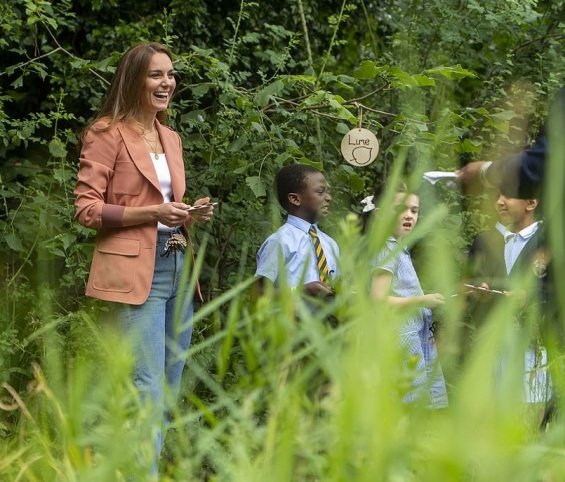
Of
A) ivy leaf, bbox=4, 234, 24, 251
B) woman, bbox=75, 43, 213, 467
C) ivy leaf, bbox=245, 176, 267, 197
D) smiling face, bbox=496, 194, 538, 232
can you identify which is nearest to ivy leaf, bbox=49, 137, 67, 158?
ivy leaf, bbox=4, 234, 24, 251

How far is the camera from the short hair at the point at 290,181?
4891 millimetres

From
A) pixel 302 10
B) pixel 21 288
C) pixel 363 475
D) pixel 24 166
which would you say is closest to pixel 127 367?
pixel 363 475

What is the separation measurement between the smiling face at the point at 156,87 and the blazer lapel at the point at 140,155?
0.44 feet

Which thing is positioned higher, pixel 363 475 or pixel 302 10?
pixel 302 10

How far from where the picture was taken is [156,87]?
4305mm

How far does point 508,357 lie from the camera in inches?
55.4

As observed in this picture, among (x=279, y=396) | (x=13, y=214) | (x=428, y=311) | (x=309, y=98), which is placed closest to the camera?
(x=279, y=396)

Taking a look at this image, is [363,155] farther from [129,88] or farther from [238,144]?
[129,88]

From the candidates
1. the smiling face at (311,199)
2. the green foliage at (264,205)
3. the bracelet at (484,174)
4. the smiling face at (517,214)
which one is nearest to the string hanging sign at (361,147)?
the green foliage at (264,205)

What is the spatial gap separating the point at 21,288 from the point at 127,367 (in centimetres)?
437

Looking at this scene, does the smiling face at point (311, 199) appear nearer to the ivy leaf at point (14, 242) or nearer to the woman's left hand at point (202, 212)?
the woman's left hand at point (202, 212)

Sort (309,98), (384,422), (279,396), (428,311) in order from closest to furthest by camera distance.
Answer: (384,422) < (279,396) < (428,311) < (309,98)

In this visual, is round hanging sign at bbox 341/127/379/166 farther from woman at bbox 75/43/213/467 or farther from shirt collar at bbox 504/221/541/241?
woman at bbox 75/43/213/467

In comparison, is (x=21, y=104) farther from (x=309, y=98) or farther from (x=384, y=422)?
(x=384, y=422)
